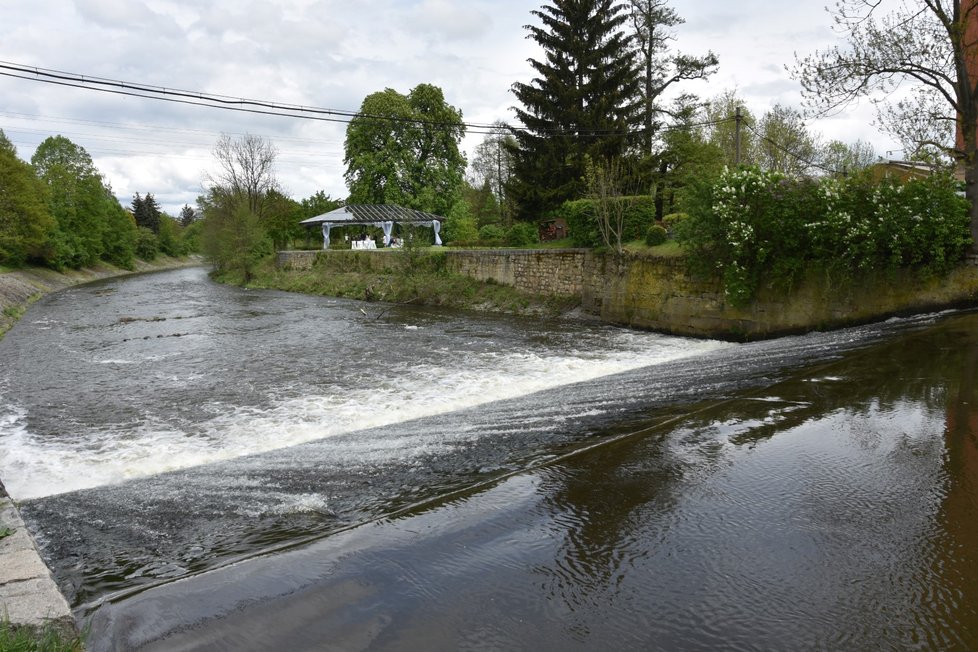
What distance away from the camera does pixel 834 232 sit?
14086mm

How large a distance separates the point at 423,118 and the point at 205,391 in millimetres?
43247

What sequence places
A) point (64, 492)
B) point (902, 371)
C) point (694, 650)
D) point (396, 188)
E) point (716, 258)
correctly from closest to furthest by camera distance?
1. point (694, 650)
2. point (64, 492)
3. point (902, 371)
4. point (716, 258)
5. point (396, 188)

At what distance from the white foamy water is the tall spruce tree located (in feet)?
56.7

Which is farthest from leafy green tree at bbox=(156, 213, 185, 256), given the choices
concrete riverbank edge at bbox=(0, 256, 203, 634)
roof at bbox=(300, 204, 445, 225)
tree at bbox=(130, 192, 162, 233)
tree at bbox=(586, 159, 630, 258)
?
concrete riverbank edge at bbox=(0, 256, 203, 634)

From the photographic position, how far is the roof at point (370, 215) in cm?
4466

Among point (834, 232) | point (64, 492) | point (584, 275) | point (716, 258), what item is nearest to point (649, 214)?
point (584, 275)

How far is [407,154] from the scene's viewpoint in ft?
164

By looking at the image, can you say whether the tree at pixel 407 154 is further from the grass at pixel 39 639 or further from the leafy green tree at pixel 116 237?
the grass at pixel 39 639

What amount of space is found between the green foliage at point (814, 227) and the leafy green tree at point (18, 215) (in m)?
39.7

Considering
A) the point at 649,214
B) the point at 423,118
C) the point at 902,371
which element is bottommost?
the point at 902,371

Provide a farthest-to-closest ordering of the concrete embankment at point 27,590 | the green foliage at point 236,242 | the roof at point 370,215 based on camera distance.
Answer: the roof at point 370,215 → the green foliage at point 236,242 → the concrete embankment at point 27,590

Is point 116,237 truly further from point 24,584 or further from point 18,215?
point 24,584

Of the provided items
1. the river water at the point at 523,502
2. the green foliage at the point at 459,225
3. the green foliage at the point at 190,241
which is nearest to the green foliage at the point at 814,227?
the river water at the point at 523,502

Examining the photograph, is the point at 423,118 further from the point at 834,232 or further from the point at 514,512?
the point at 514,512
